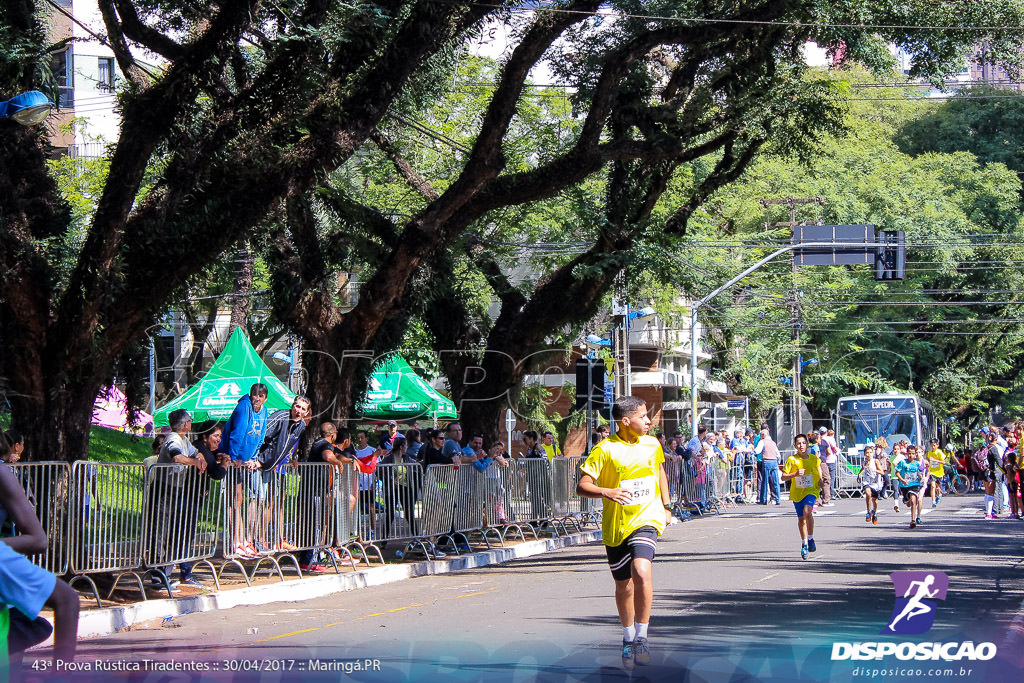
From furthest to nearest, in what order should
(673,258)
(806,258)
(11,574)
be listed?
(806,258)
(673,258)
(11,574)

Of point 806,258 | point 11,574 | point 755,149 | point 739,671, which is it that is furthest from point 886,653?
point 806,258

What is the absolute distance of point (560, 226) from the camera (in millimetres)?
28844

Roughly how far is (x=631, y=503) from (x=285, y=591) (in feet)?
19.5

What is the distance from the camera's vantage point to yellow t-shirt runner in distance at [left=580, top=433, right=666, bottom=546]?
8.47 metres

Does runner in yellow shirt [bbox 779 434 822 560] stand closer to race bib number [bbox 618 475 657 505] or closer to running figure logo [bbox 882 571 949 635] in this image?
running figure logo [bbox 882 571 949 635]

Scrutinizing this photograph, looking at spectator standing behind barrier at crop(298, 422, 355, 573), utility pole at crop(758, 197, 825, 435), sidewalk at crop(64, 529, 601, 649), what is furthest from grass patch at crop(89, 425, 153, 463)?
utility pole at crop(758, 197, 825, 435)

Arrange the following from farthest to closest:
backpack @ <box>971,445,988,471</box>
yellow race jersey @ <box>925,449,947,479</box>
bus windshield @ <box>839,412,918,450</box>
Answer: bus windshield @ <box>839,412,918,450</box>
backpack @ <box>971,445,988,471</box>
yellow race jersey @ <box>925,449,947,479</box>

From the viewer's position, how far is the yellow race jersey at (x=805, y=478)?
55.0ft

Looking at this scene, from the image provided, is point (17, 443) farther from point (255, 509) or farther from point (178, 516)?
point (255, 509)

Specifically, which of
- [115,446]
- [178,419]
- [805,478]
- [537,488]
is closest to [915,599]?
[805,478]

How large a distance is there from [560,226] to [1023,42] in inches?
475

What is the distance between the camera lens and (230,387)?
24.3 metres

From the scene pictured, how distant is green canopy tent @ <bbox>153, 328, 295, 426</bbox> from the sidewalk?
24.1ft

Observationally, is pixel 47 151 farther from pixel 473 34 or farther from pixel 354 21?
pixel 473 34
